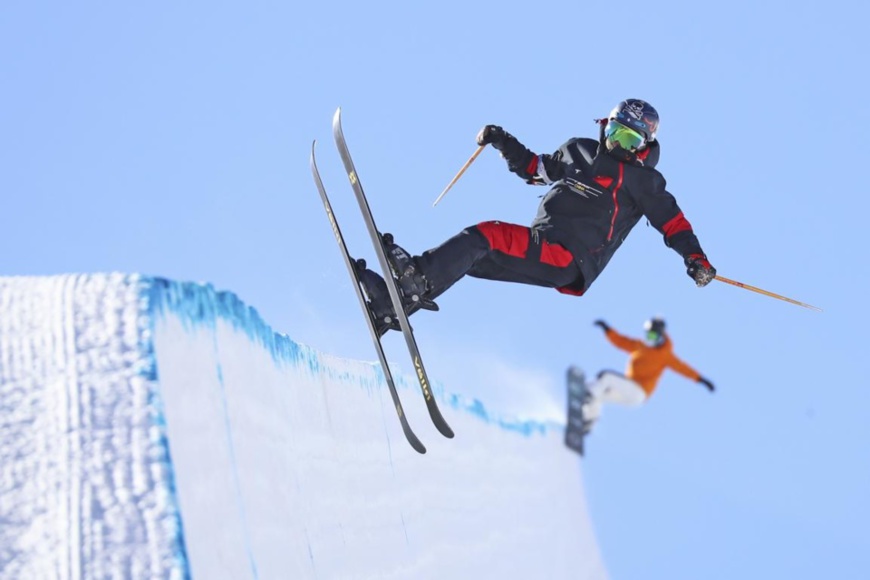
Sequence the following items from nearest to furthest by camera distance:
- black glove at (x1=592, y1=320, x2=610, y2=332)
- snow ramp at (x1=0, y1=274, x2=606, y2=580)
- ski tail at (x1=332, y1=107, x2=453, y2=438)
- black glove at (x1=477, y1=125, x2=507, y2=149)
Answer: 1. snow ramp at (x1=0, y1=274, x2=606, y2=580)
2. ski tail at (x1=332, y1=107, x2=453, y2=438)
3. black glove at (x1=477, y1=125, x2=507, y2=149)
4. black glove at (x1=592, y1=320, x2=610, y2=332)

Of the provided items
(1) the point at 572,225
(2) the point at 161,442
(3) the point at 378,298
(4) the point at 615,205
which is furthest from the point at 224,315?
(4) the point at 615,205

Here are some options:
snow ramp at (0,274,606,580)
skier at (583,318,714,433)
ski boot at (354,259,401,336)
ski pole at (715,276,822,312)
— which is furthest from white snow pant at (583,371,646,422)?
snow ramp at (0,274,606,580)

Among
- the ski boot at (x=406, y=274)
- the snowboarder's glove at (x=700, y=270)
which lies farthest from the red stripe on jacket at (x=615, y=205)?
the ski boot at (x=406, y=274)

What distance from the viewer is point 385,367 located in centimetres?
673

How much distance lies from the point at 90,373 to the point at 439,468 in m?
5.07

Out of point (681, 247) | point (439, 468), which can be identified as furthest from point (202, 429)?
point (439, 468)

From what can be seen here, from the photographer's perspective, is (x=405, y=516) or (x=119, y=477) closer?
(x=119, y=477)

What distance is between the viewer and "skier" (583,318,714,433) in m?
14.3

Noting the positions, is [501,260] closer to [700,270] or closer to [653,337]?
[700,270]

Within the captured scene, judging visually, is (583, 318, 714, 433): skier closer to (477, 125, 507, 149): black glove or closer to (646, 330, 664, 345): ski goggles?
(646, 330, 664, 345): ski goggles

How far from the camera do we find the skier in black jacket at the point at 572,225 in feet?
21.5

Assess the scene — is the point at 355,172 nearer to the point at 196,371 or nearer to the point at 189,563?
the point at 196,371

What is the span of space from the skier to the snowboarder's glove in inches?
268

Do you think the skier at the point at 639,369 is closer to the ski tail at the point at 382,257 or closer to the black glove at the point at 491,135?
the black glove at the point at 491,135
